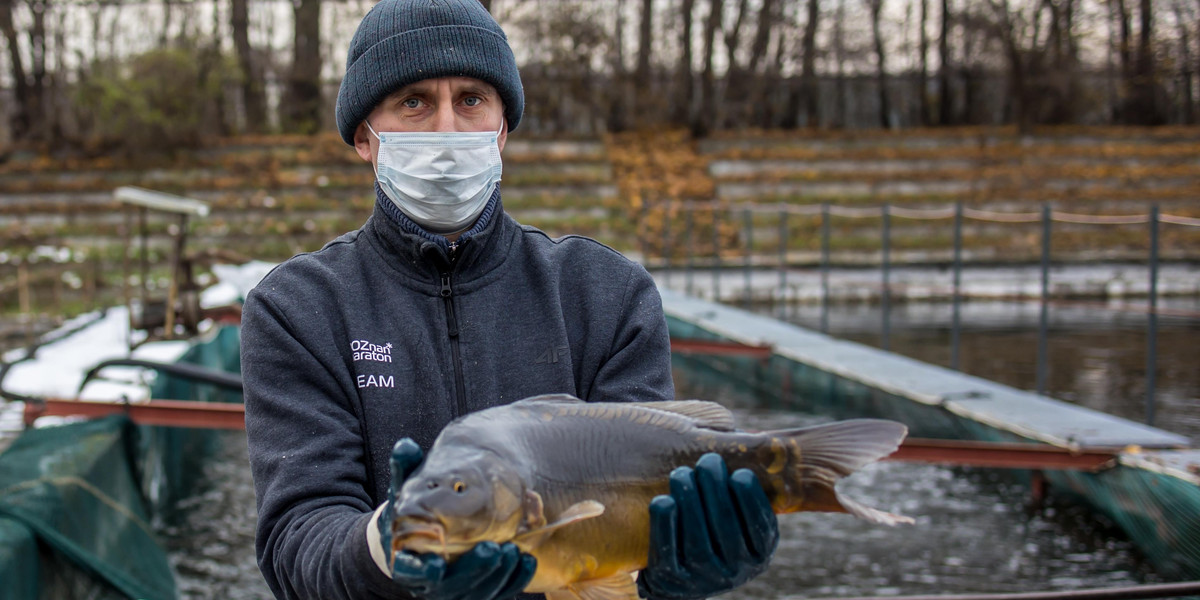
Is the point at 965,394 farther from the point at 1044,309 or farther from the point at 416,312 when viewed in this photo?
the point at 416,312

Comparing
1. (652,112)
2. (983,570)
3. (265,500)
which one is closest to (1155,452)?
(983,570)

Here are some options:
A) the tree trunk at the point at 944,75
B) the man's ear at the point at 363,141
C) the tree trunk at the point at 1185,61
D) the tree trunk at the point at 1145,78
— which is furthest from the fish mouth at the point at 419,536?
the tree trunk at the point at 1185,61

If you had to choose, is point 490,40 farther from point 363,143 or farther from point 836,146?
point 836,146

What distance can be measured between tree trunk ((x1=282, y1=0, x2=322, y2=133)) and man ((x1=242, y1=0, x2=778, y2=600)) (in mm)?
25823

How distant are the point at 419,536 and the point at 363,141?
1047mm

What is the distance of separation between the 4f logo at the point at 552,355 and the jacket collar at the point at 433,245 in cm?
19

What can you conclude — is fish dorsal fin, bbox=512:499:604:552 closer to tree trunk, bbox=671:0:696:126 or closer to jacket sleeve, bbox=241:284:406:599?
jacket sleeve, bbox=241:284:406:599

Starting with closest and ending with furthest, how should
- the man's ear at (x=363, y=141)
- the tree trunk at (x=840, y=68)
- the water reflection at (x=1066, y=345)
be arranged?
the man's ear at (x=363, y=141) < the water reflection at (x=1066, y=345) < the tree trunk at (x=840, y=68)

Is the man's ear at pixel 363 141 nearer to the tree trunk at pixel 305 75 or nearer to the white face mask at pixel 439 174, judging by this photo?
the white face mask at pixel 439 174

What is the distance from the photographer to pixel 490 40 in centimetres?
187

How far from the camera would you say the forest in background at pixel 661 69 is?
2506cm

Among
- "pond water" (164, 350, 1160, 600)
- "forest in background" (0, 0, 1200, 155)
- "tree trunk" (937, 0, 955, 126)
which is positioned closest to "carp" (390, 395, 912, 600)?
"pond water" (164, 350, 1160, 600)

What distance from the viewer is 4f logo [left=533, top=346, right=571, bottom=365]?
1.85 m

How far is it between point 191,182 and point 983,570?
20.9 metres
